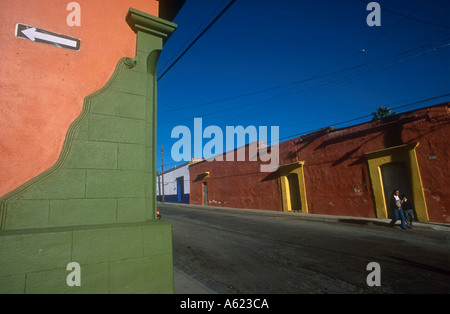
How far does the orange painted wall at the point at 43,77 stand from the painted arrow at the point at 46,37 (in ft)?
Answer: 0.26

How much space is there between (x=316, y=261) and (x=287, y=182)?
1194 cm

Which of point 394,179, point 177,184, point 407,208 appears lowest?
point 407,208

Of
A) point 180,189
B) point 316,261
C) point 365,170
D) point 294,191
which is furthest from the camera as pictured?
point 180,189

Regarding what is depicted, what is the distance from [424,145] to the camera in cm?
1004

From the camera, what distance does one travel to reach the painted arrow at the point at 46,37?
274 cm

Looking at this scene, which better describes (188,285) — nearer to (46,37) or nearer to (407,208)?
(46,37)

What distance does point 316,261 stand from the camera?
485 cm

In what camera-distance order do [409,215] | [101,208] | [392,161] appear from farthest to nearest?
[392,161]
[409,215]
[101,208]

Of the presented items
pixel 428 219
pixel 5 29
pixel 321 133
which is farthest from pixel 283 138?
pixel 5 29

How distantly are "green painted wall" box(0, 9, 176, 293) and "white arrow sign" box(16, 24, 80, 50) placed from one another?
63 cm

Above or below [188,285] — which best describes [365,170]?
above

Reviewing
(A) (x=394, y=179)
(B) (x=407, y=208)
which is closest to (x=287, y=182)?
(A) (x=394, y=179)

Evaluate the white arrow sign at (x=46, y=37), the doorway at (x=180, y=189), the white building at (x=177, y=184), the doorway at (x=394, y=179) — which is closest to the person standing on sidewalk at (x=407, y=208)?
the doorway at (x=394, y=179)
